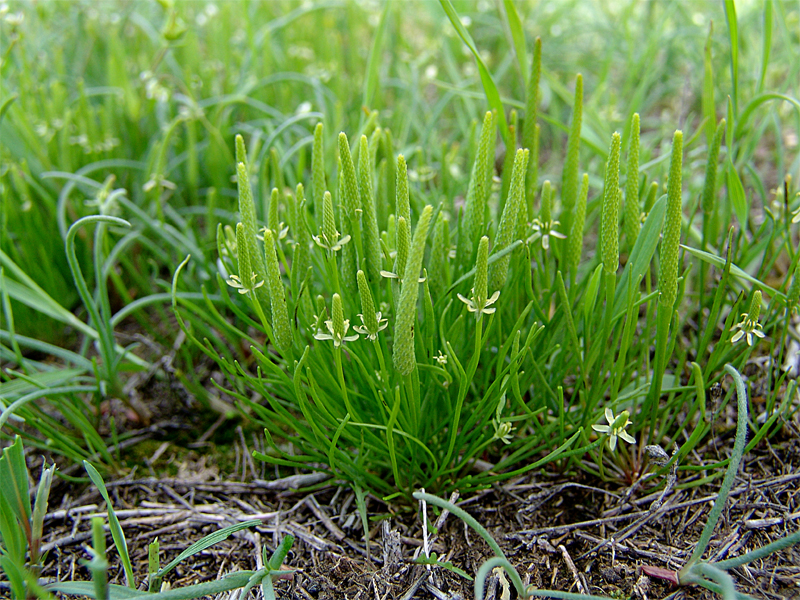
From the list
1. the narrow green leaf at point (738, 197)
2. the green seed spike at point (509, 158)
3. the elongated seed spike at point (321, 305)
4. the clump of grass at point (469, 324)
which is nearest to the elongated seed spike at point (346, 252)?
the clump of grass at point (469, 324)

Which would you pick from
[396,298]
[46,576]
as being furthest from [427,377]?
[46,576]

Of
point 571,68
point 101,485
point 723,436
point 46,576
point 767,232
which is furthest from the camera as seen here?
point 571,68

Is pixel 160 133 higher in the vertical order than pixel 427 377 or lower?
higher

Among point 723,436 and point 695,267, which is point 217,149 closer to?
point 695,267

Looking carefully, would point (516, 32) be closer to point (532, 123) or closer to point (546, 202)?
point (532, 123)

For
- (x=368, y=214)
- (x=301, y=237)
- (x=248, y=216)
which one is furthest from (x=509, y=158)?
(x=248, y=216)

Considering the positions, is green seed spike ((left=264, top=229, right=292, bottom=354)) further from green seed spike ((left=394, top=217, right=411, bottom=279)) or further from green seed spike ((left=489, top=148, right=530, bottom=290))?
green seed spike ((left=489, top=148, right=530, bottom=290))

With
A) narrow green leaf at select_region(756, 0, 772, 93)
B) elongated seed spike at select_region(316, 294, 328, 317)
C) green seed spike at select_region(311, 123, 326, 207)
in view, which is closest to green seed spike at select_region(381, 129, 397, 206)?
green seed spike at select_region(311, 123, 326, 207)
